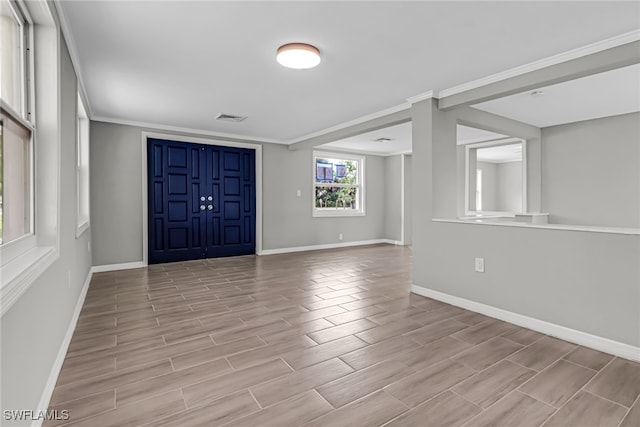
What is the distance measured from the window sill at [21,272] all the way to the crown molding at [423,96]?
3.46 m

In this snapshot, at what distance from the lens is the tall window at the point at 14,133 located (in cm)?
149

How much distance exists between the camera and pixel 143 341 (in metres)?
2.47

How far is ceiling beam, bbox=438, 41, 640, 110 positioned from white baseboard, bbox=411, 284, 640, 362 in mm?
1989

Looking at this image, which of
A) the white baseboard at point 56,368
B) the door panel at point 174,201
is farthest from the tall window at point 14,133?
the door panel at point 174,201

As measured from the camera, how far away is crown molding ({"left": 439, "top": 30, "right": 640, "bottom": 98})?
7.74ft

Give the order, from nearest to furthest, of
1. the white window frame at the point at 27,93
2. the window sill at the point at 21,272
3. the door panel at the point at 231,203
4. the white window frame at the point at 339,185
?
1. the window sill at the point at 21,272
2. the white window frame at the point at 27,93
3. the door panel at the point at 231,203
4. the white window frame at the point at 339,185

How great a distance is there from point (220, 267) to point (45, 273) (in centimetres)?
350

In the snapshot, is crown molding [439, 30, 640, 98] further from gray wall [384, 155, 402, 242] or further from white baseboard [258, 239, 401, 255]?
gray wall [384, 155, 402, 242]

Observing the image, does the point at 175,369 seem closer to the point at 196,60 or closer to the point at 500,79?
the point at 196,60

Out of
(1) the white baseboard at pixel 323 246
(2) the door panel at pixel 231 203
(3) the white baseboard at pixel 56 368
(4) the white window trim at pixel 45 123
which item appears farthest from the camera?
(1) the white baseboard at pixel 323 246

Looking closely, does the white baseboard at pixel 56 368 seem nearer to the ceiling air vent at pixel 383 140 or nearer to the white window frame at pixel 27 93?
the white window frame at pixel 27 93

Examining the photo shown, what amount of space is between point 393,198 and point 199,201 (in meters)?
4.55

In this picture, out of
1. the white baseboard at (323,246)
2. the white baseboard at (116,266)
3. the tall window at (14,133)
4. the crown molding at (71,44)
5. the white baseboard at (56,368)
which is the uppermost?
the crown molding at (71,44)

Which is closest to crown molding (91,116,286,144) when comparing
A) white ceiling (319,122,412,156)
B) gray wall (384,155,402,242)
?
white ceiling (319,122,412,156)
